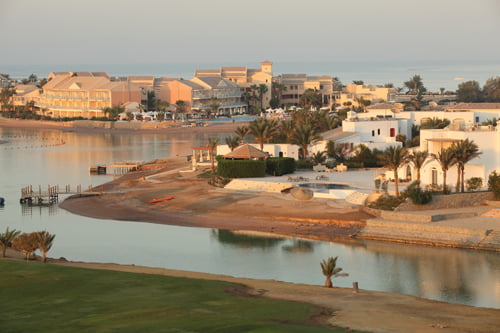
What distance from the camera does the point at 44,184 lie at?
2640 inches

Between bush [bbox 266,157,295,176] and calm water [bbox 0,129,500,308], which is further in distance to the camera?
bush [bbox 266,157,295,176]

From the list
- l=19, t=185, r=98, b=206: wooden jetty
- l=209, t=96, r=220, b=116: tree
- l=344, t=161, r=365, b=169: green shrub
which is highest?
l=209, t=96, r=220, b=116: tree

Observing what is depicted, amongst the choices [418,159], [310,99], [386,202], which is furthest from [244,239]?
[310,99]

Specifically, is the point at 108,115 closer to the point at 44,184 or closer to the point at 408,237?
the point at 44,184

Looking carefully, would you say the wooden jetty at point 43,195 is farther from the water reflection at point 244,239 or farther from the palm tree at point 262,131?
the water reflection at point 244,239

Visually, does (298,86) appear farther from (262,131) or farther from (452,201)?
(452,201)

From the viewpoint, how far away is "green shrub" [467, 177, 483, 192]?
47.9 metres

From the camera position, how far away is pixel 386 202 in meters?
46.0

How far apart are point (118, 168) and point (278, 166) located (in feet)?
77.0

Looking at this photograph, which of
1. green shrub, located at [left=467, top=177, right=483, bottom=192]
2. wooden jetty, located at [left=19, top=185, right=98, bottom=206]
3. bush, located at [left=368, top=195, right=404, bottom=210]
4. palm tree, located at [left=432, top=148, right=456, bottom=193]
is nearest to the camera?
bush, located at [left=368, top=195, right=404, bottom=210]

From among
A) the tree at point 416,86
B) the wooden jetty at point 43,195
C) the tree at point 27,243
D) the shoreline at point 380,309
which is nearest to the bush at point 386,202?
the shoreline at point 380,309

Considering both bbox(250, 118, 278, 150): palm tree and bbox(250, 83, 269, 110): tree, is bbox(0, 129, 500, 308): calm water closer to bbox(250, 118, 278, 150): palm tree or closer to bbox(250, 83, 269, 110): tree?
bbox(250, 118, 278, 150): palm tree

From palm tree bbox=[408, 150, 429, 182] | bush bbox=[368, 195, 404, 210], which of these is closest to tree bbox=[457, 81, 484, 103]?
palm tree bbox=[408, 150, 429, 182]

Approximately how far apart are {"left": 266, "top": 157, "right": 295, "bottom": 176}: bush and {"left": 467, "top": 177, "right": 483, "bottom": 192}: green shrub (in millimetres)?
14489
